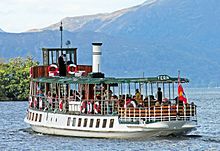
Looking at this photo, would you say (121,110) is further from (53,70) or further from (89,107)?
(53,70)

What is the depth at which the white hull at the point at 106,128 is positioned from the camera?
67.1m

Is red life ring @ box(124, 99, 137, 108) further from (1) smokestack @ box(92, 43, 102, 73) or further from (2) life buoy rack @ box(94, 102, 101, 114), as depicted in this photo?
(1) smokestack @ box(92, 43, 102, 73)

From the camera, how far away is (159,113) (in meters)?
66.7

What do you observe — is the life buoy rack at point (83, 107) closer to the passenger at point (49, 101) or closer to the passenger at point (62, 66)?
the passenger at point (49, 101)

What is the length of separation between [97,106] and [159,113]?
6515 mm

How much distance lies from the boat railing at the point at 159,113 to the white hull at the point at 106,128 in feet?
1.23

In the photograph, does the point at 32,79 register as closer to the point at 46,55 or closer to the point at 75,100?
the point at 46,55

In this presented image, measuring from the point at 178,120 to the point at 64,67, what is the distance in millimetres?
18085

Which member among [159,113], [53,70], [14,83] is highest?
[14,83]

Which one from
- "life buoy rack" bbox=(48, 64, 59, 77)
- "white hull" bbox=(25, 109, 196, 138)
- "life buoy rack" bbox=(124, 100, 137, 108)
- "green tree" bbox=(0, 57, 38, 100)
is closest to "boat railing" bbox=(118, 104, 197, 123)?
"white hull" bbox=(25, 109, 196, 138)

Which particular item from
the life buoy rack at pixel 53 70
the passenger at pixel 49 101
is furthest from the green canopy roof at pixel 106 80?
the life buoy rack at pixel 53 70

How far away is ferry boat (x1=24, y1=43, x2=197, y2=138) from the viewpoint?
67.1 m

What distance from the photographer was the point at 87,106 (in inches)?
2852

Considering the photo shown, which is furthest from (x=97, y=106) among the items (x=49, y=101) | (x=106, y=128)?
(x=49, y=101)
